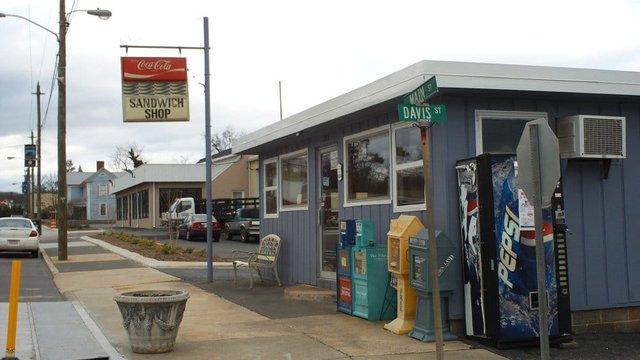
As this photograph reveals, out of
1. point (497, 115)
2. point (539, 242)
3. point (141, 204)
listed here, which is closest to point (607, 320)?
point (497, 115)

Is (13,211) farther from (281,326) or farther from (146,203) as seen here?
(281,326)

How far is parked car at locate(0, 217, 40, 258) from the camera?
22.2 meters

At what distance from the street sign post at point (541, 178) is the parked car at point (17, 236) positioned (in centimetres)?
2079

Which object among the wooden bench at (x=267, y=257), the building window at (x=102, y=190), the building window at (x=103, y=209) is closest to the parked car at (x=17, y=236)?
the wooden bench at (x=267, y=257)

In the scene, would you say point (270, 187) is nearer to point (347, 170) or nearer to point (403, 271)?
point (347, 170)

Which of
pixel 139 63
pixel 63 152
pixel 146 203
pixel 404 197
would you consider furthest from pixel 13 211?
pixel 404 197

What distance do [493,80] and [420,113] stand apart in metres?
2.54

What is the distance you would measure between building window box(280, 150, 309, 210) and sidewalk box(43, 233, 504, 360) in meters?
1.73

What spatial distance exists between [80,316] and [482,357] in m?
6.00

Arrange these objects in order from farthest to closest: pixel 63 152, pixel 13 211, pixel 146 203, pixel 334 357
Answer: pixel 13 211 < pixel 146 203 < pixel 63 152 < pixel 334 357

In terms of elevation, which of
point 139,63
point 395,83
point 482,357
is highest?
point 139,63

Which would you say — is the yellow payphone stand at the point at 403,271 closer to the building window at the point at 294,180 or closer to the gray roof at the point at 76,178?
the building window at the point at 294,180

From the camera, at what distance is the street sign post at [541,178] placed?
5.43 metres

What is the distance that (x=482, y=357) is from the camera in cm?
711
